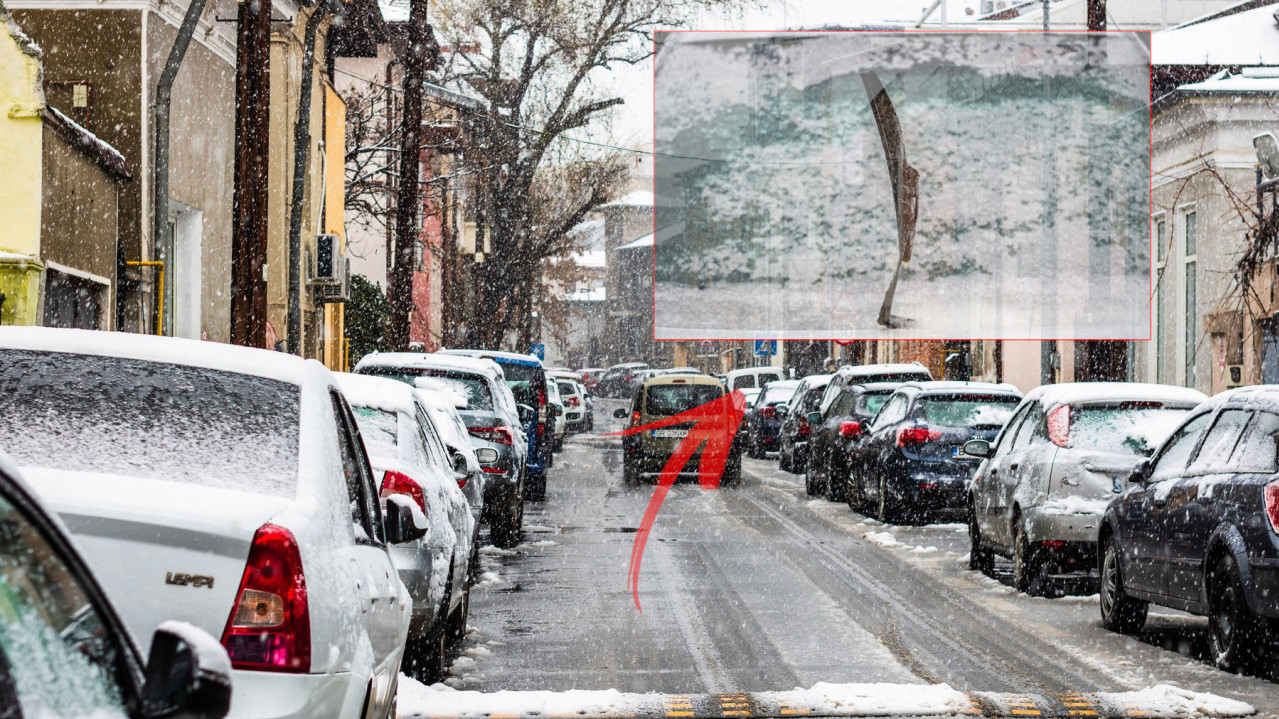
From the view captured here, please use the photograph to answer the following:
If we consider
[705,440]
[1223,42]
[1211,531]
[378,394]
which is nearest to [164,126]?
[378,394]

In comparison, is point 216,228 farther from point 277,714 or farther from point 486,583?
point 277,714

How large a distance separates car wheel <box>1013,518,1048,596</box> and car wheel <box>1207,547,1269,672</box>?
3076mm

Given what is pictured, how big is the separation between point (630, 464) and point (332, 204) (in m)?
11.4

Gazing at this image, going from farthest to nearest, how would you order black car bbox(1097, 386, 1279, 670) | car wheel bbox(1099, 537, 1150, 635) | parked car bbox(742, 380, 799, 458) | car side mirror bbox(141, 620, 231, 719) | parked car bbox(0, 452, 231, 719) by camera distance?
parked car bbox(742, 380, 799, 458), car wheel bbox(1099, 537, 1150, 635), black car bbox(1097, 386, 1279, 670), car side mirror bbox(141, 620, 231, 719), parked car bbox(0, 452, 231, 719)

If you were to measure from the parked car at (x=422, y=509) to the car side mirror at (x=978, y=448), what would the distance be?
5.17m

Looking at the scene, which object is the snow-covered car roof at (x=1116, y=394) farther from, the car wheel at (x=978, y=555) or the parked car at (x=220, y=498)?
the parked car at (x=220, y=498)

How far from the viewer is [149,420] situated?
495 centimetres

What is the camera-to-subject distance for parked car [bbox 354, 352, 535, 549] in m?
16.3

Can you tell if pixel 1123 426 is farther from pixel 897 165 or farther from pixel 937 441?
pixel 897 165

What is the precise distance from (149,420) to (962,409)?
553 inches

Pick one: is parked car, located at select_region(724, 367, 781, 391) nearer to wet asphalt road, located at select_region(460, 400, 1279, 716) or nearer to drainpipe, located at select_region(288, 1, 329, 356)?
drainpipe, located at select_region(288, 1, 329, 356)

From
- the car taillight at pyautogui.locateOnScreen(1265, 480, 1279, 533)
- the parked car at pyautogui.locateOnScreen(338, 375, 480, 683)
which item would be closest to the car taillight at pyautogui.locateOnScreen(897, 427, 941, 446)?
the parked car at pyautogui.locateOnScreen(338, 375, 480, 683)

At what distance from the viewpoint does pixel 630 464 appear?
28.0m

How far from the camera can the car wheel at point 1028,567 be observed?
41.5 feet
